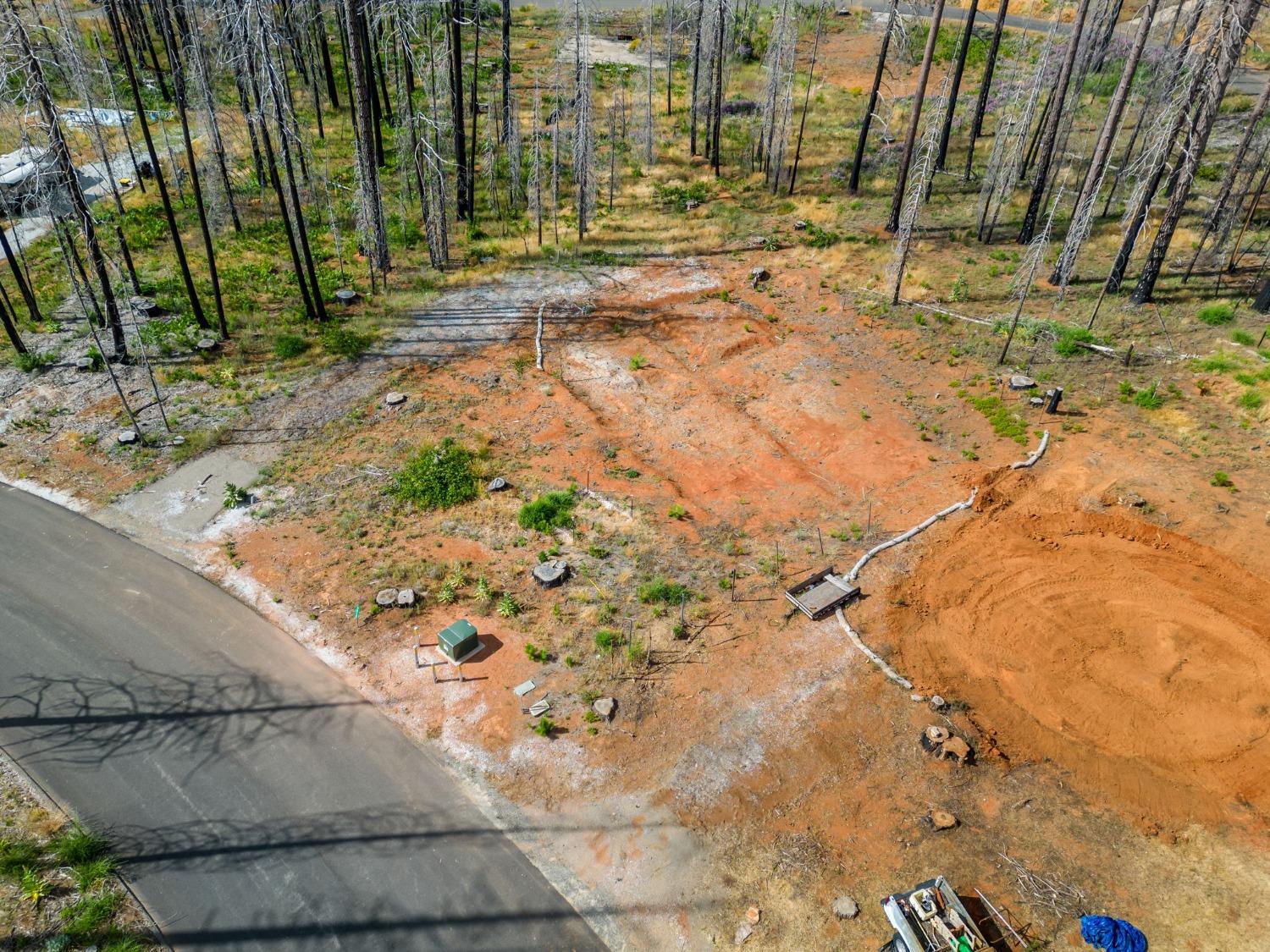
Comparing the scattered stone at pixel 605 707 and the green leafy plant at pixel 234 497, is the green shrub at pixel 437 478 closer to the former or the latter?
the green leafy plant at pixel 234 497

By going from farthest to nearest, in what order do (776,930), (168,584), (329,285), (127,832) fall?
1. (329,285)
2. (168,584)
3. (127,832)
4. (776,930)

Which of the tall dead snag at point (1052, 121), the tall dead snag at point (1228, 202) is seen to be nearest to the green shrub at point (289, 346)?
the tall dead snag at point (1052, 121)

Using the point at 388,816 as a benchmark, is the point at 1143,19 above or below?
above

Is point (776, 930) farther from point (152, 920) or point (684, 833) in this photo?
point (152, 920)

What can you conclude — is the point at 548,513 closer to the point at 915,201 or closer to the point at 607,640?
the point at 607,640

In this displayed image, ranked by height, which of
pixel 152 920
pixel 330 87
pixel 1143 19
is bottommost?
pixel 152 920

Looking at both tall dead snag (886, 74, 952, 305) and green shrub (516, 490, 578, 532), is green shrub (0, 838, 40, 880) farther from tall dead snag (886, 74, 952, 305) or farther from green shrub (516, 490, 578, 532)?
tall dead snag (886, 74, 952, 305)

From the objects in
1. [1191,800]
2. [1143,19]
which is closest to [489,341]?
[1191,800]
